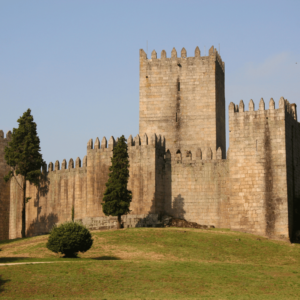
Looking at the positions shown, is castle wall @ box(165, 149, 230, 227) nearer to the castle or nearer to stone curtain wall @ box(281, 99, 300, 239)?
the castle

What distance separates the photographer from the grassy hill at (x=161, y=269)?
2316cm

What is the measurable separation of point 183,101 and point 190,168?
28.8 ft

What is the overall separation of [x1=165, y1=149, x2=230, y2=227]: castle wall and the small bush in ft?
43.5

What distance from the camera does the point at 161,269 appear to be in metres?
26.6

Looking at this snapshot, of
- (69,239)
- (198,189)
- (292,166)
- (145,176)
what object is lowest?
(69,239)

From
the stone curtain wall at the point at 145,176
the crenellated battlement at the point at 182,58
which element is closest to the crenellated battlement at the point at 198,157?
the stone curtain wall at the point at 145,176

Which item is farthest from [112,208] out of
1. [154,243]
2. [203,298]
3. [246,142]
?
[203,298]

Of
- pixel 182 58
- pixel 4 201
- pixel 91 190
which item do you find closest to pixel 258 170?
pixel 91 190

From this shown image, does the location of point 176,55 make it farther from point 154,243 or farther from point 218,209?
point 154,243

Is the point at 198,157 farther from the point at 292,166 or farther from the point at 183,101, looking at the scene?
the point at 183,101

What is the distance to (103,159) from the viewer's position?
44.8 metres

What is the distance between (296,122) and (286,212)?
331 inches

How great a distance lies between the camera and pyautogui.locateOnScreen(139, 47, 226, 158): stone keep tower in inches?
1917

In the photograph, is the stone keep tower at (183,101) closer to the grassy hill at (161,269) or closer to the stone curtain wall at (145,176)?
the stone curtain wall at (145,176)
